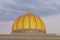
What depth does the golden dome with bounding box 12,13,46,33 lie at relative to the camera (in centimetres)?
4022

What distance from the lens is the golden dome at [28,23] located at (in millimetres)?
40219

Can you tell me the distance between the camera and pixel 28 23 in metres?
40.8

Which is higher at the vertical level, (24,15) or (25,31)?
(24,15)

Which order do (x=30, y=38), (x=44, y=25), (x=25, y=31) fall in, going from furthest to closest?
(x=44, y=25) < (x=25, y=31) < (x=30, y=38)

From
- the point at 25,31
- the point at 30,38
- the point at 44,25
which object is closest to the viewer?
the point at 30,38

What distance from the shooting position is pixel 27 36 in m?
35.5

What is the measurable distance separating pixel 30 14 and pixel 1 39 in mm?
9653

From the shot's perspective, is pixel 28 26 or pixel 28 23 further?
pixel 28 23

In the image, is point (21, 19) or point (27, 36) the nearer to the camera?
point (27, 36)

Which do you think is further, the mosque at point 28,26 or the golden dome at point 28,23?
the golden dome at point 28,23

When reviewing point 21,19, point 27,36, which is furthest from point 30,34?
point 21,19

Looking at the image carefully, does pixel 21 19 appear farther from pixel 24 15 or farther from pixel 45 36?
pixel 45 36

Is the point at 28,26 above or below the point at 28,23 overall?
below

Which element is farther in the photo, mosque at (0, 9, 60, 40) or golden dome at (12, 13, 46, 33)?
golden dome at (12, 13, 46, 33)
